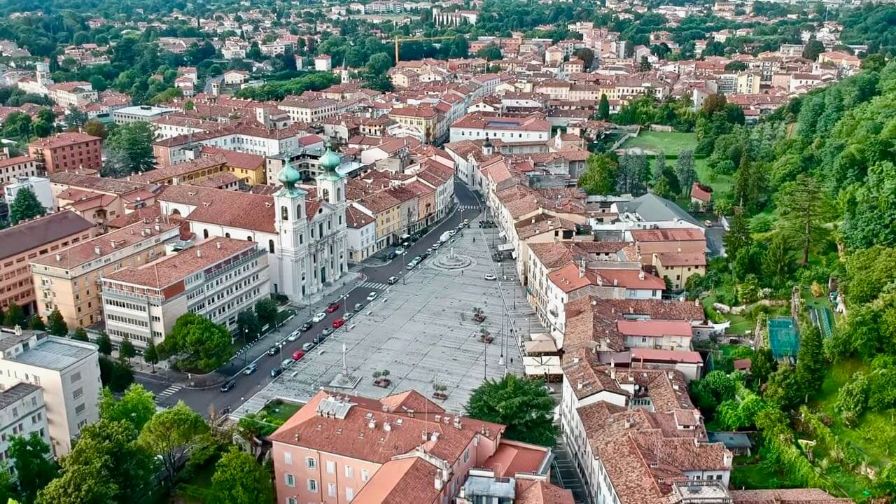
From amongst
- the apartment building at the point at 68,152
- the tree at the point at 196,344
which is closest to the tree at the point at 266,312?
the tree at the point at 196,344

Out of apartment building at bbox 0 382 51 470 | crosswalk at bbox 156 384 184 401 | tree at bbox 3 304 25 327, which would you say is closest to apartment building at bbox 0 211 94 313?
tree at bbox 3 304 25 327

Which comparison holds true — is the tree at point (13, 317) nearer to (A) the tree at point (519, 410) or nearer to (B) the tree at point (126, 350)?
(B) the tree at point (126, 350)

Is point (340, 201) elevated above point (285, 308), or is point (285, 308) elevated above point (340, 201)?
point (340, 201)

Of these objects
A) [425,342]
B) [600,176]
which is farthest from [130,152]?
[425,342]

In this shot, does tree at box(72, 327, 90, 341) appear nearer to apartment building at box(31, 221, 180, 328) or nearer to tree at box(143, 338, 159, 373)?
apartment building at box(31, 221, 180, 328)

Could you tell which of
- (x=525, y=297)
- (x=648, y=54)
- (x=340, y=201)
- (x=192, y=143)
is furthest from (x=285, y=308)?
(x=648, y=54)

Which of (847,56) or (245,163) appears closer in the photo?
(245,163)

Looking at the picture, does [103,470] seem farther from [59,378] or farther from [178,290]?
[178,290]

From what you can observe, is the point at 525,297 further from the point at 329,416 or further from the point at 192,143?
the point at 192,143
